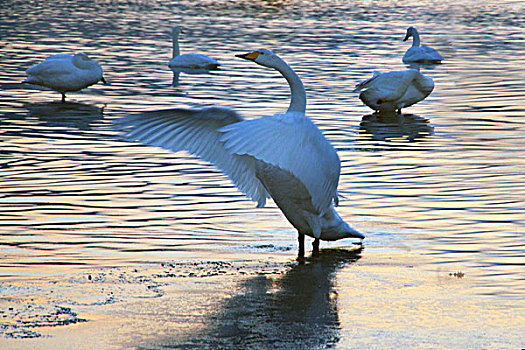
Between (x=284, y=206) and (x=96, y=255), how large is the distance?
1.66m

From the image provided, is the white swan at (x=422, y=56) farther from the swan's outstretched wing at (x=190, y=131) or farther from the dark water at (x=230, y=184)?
the swan's outstretched wing at (x=190, y=131)

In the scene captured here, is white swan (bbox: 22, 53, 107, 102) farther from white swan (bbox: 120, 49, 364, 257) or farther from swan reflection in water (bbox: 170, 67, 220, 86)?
white swan (bbox: 120, 49, 364, 257)

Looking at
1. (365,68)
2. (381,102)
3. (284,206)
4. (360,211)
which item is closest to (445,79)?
(365,68)

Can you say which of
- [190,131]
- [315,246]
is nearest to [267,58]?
[190,131]

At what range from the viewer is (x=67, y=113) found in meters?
16.2

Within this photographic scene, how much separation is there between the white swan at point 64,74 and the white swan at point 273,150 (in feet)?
30.1

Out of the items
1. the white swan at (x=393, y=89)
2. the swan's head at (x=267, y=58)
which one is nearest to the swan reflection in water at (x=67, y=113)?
the white swan at (x=393, y=89)

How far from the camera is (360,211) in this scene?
32.0 ft

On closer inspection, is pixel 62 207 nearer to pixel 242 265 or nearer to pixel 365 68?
pixel 242 265

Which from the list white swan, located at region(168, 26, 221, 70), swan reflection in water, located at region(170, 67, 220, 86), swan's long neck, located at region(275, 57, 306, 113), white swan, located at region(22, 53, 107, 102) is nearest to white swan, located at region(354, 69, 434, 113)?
white swan, located at region(22, 53, 107, 102)

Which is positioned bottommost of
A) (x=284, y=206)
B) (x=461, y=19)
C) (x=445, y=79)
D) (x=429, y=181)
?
(x=461, y=19)

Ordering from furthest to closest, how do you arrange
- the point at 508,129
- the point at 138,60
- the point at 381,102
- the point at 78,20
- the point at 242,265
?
1. the point at 78,20
2. the point at 138,60
3. the point at 381,102
4. the point at 508,129
5. the point at 242,265

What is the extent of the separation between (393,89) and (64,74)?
6105 mm

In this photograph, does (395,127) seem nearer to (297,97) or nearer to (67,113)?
(67,113)
